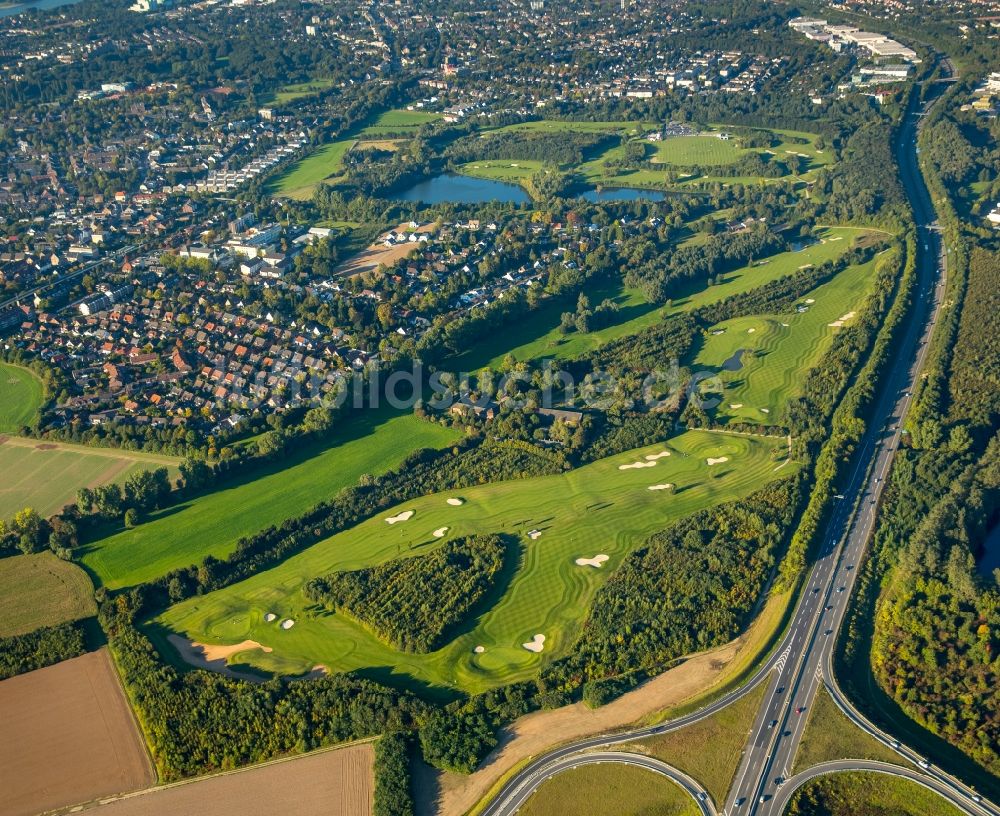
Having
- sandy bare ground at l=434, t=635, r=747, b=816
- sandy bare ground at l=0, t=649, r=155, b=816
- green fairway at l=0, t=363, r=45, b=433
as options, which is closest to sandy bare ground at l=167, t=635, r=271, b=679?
sandy bare ground at l=0, t=649, r=155, b=816

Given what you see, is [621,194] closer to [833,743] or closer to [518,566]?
[518,566]

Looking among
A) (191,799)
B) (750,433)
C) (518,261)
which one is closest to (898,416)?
(750,433)

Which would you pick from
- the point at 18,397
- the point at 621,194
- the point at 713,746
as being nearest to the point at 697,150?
the point at 621,194

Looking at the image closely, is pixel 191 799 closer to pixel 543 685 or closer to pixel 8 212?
pixel 543 685

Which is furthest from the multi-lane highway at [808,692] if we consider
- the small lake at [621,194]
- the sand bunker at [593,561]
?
the small lake at [621,194]

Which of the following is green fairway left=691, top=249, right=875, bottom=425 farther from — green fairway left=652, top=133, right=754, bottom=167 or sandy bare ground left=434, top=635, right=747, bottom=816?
green fairway left=652, top=133, right=754, bottom=167

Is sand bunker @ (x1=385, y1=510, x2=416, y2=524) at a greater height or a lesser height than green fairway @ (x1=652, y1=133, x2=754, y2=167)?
lesser
